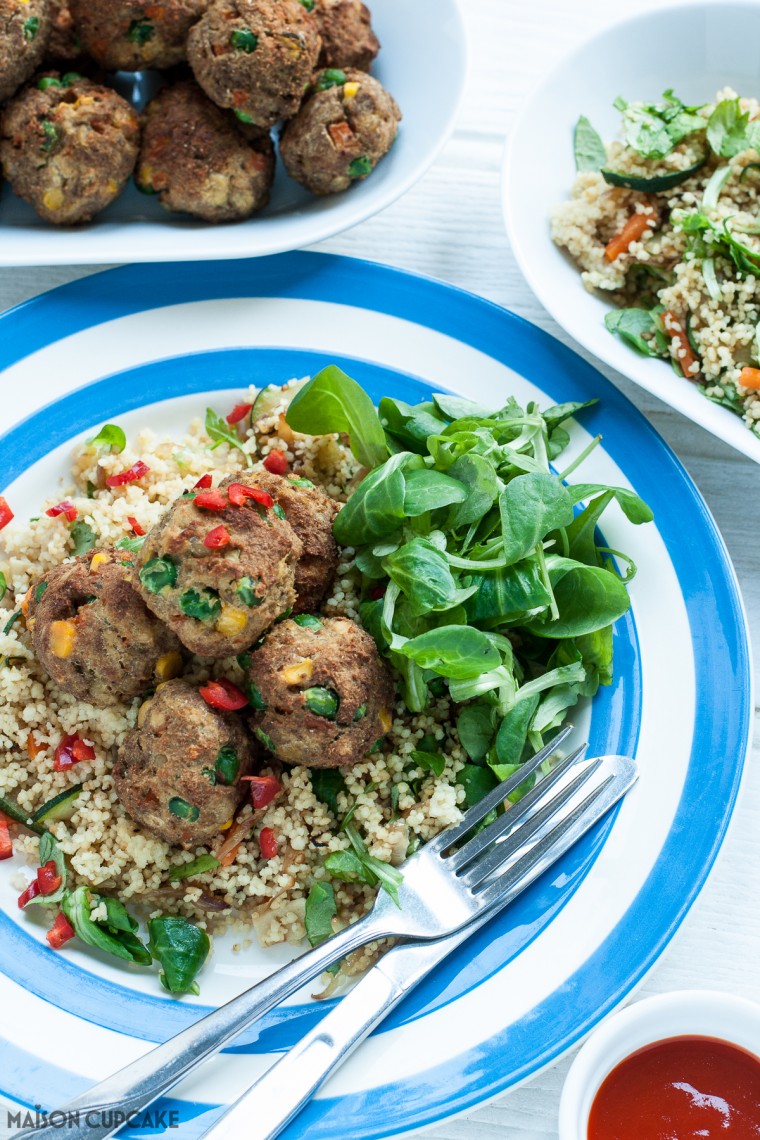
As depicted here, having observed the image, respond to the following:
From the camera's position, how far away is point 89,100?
291 centimetres

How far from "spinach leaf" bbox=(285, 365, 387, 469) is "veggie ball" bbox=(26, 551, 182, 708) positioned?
59 cm

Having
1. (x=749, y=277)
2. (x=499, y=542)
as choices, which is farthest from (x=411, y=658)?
(x=749, y=277)

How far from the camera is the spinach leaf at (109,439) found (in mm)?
2803

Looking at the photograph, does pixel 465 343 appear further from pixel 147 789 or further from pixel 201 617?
pixel 147 789

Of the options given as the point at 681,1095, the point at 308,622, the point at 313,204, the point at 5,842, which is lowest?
the point at 681,1095

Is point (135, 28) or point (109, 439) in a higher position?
point (135, 28)

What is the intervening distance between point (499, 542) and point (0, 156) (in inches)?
72.5

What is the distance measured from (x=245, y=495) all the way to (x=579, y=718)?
1.06m

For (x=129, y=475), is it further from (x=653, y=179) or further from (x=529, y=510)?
(x=653, y=179)

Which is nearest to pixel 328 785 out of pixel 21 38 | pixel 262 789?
pixel 262 789

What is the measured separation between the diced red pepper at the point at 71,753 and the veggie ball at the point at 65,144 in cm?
150

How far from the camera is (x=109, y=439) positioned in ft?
9.20

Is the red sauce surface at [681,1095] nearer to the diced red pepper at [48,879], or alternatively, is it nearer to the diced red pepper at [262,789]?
the diced red pepper at [262,789]

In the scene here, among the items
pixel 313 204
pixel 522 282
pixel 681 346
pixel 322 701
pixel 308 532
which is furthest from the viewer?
Result: pixel 522 282
